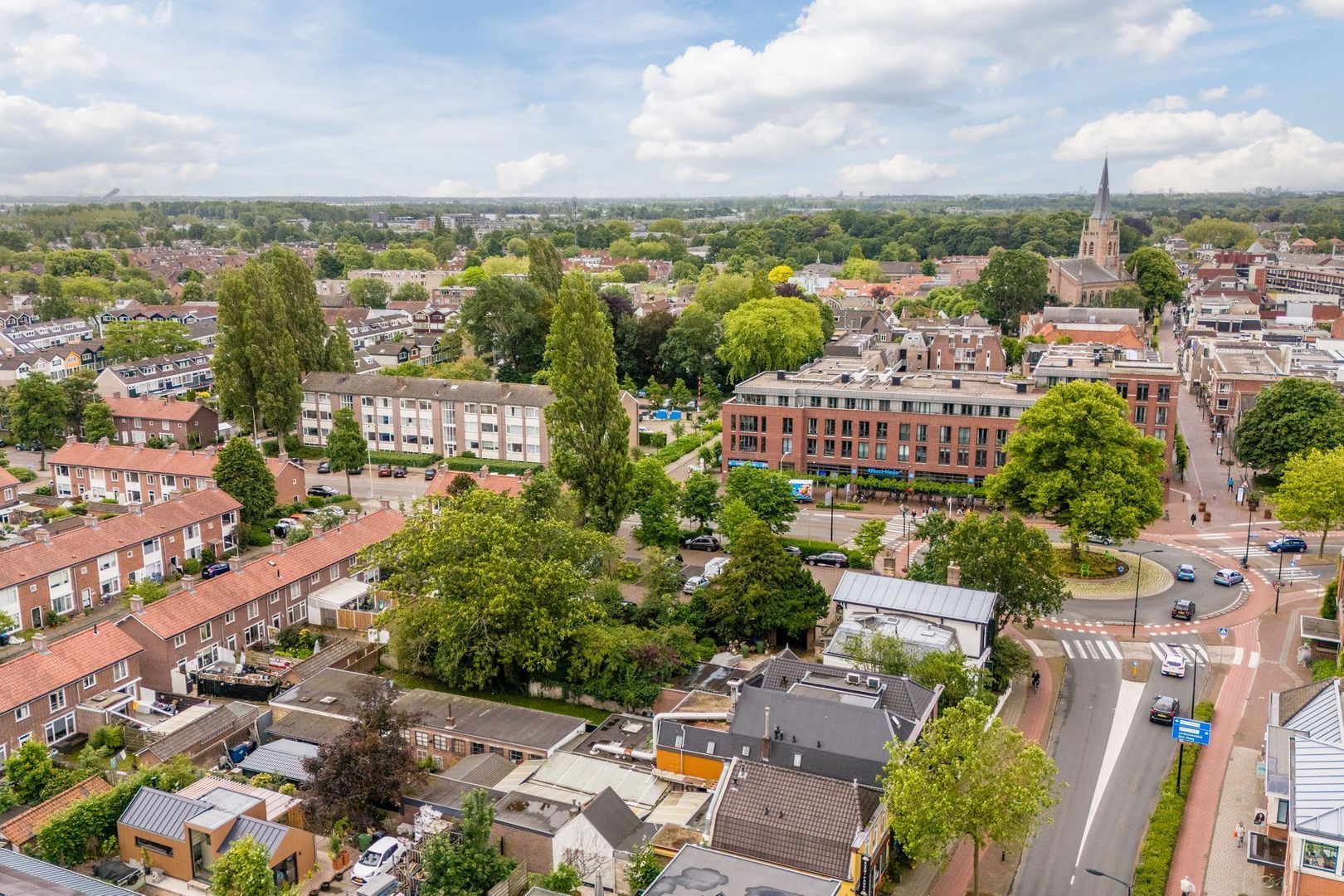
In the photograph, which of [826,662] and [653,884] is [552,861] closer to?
[653,884]

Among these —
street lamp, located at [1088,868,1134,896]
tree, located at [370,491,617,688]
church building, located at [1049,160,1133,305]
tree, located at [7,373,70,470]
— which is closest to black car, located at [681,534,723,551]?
tree, located at [370,491,617,688]

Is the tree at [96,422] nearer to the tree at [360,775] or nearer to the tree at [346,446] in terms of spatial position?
the tree at [346,446]

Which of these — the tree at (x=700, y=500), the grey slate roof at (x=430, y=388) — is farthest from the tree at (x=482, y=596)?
the grey slate roof at (x=430, y=388)

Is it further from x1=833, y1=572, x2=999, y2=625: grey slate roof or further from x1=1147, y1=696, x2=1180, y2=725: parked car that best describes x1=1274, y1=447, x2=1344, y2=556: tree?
x1=833, y1=572, x2=999, y2=625: grey slate roof

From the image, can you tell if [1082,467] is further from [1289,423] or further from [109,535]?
[109,535]

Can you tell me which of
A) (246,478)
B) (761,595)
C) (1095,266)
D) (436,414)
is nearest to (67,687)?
(246,478)

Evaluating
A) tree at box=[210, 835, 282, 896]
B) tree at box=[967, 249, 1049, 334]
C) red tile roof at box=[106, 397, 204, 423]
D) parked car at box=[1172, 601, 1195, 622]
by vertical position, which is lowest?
parked car at box=[1172, 601, 1195, 622]

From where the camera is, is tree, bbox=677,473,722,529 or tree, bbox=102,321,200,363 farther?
tree, bbox=102,321,200,363

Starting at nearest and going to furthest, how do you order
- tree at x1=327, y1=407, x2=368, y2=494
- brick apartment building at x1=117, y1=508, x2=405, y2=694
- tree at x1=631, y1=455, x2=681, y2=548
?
brick apartment building at x1=117, y1=508, x2=405, y2=694 → tree at x1=631, y1=455, x2=681, y2=548 → tree at x1=327, y1=407, x2=368, y2=494
